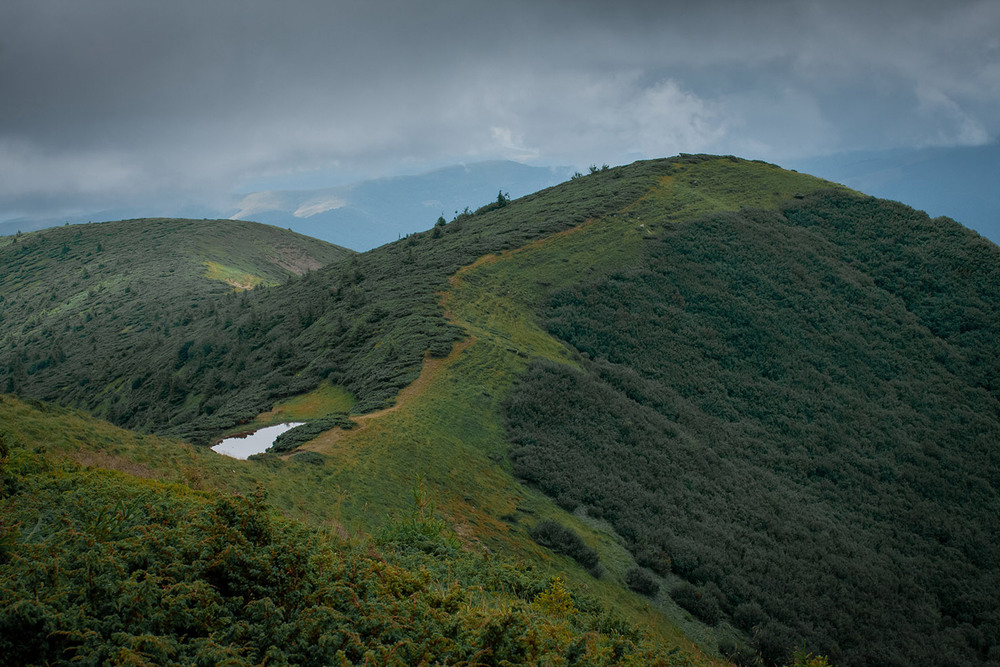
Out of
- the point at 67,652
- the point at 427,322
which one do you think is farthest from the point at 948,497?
the point at 67,652

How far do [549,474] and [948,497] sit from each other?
20305 millimetres

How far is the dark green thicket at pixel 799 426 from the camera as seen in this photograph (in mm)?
17219

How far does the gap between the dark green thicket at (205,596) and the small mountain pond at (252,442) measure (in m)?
9.79

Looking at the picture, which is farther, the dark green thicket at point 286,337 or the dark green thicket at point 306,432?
the dark green thicket at point 286,337

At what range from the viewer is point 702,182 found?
54625mm

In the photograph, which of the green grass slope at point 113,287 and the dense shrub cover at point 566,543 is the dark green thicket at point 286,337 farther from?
the dense shrub cover at point 566,543

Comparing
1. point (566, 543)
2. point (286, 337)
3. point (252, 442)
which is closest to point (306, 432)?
point (252, 442)

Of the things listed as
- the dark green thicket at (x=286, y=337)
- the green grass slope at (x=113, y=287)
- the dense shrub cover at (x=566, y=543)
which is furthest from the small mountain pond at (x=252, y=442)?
the green grass slope at (x=113, y=287)

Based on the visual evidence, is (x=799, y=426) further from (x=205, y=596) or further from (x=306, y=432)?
(x=205, y=596)

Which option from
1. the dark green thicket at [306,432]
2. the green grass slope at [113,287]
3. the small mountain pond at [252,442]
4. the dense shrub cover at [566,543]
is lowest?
the dense shrub cover at [566,543]

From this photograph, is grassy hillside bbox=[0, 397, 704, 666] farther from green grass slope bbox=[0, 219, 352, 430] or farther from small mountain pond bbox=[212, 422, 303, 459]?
green grass slope bbox=[0, 219, 352, 430]

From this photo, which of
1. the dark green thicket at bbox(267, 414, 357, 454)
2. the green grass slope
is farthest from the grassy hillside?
the green grass slope

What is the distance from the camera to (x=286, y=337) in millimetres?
34062

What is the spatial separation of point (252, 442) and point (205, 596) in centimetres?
1442
